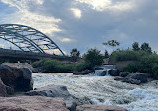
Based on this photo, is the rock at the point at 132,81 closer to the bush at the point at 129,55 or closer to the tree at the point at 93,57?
the bush at the point at 129,55

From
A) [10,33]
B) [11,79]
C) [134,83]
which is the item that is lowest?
[134,83]

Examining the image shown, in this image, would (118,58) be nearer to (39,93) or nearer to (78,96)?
(78,96)

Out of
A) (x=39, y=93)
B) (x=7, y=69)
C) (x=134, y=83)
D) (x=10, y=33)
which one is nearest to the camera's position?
(x=39, y=93)

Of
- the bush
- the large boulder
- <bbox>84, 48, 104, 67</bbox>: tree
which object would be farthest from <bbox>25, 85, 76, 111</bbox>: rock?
<bbox>84, 48, 104, 67</bbox>: tree

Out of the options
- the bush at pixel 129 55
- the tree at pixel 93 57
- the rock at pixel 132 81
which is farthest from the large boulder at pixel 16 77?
the tree at pixel 93 57

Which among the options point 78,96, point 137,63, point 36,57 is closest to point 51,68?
point 36,57

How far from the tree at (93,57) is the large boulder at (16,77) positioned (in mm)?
28269

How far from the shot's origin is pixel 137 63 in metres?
30.6

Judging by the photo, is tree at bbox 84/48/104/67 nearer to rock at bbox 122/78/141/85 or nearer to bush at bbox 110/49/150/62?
bush at bbox 110/49/150/62

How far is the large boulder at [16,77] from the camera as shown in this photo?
9.79m

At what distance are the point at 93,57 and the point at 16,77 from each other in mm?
29546

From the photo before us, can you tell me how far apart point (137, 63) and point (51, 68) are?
835 inches

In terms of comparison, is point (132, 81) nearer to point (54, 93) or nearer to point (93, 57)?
point (54, 93)

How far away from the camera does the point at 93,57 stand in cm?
3909
